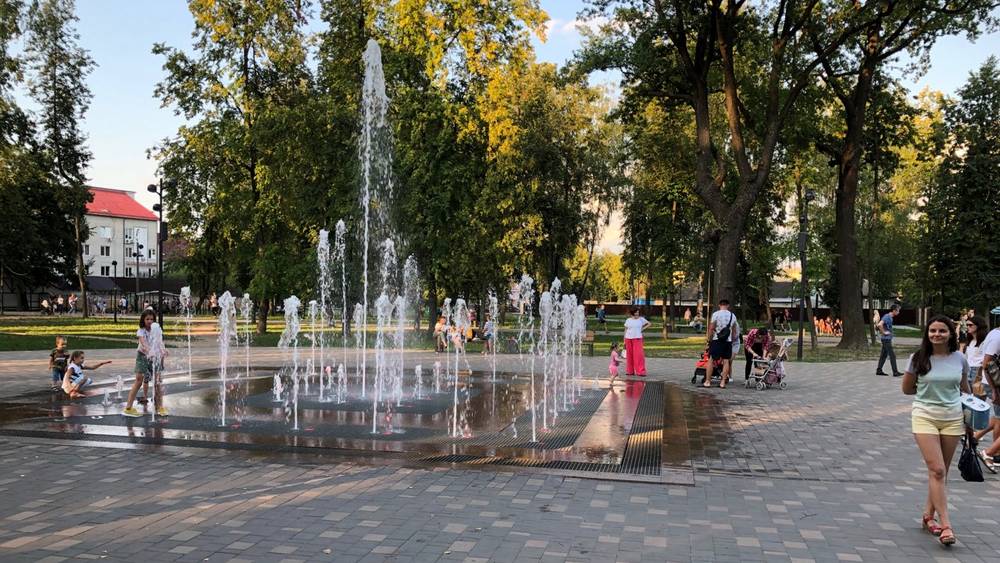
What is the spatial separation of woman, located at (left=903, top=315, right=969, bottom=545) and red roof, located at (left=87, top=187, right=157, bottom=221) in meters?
97.7

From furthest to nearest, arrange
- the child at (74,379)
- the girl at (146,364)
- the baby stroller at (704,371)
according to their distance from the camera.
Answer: the baby stroller at (704,371), the child at (74,379), the girl at (146,364)

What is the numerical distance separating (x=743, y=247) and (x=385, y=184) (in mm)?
20601

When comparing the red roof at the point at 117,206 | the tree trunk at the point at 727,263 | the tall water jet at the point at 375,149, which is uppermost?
the red roof at the point at 117,206

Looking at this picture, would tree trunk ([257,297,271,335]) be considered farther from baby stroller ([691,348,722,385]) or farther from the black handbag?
the black handbag

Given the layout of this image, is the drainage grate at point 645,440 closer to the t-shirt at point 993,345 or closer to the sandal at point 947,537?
the sandal at point 947,537

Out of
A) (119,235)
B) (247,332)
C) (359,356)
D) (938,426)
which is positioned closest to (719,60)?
(359,356)

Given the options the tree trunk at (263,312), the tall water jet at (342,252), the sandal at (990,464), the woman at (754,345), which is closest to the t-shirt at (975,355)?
the sandal at (990,464)

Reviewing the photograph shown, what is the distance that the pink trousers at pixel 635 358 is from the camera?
1717cm

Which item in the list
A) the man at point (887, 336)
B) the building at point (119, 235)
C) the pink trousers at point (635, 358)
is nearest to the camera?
the pink trousers at point (635, 358)

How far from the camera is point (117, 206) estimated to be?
92.6m

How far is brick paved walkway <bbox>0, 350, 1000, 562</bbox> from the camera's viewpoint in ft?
16.4

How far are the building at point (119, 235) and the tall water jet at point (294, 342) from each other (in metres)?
67.4

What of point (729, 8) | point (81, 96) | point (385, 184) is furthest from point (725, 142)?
point (81, 96)

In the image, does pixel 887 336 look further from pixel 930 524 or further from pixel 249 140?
pixel 249 140
